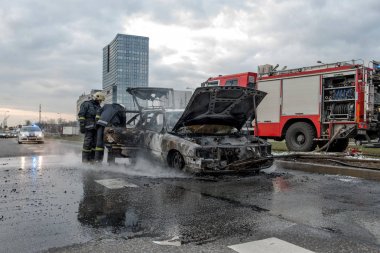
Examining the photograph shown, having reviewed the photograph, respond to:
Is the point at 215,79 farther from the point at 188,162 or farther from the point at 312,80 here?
the point at 188,162

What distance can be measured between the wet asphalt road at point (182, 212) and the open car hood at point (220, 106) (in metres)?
1.35

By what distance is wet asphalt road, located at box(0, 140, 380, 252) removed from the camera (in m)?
3.87

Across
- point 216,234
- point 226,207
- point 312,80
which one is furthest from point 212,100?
point 312,80

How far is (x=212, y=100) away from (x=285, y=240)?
477cm

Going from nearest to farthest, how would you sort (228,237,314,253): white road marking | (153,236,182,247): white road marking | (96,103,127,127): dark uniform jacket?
1. (228,237,314,253): white road marking
2. (153,236,182,247): white road marking
3. (96,103,127,127): dark uniform jacket

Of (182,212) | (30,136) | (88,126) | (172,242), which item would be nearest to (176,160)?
(88,126)

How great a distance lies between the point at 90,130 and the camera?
10445 millimetres

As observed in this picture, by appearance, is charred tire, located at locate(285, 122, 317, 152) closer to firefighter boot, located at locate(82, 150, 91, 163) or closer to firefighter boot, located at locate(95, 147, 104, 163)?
firefighter boot, located at locate(95, 147, 104, 163)

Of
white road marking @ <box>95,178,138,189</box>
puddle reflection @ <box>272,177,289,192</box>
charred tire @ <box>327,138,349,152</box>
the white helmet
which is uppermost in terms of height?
the white helmet

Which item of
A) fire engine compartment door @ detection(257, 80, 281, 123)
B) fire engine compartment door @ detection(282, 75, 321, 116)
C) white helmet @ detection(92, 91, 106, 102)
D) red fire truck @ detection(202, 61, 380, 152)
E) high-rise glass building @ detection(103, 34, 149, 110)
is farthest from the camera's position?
high-rise glass building @ detection(103, 34, 149, 110)

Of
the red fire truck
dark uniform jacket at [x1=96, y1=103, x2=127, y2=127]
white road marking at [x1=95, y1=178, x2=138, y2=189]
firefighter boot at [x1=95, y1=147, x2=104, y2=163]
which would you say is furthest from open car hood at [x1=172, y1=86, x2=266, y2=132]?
firefighter boot at [x1=95, y1=147, x2=104, y2=163]

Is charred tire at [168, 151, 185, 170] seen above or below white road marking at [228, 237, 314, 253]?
above

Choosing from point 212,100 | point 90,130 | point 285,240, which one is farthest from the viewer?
point 90,130

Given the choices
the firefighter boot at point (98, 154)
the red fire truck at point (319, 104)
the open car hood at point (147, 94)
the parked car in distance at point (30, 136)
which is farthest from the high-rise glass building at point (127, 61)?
the open car hood at point (147, 94)
